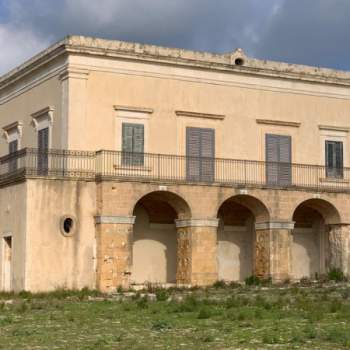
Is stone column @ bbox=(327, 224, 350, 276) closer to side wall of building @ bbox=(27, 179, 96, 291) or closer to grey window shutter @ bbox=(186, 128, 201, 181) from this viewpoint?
grey window shutter @ bbox=(186, 128, 201, 181)

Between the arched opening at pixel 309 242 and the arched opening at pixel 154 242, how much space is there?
17.0 feet

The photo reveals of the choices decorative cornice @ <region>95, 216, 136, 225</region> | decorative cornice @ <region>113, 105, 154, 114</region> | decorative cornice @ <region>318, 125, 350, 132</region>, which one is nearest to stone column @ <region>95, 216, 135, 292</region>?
decorative cornice @ <region>95, 216, 136, 225</region>

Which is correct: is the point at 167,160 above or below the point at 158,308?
above

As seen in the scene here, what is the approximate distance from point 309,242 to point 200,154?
20.2 ft

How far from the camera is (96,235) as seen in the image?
2778 centimetres

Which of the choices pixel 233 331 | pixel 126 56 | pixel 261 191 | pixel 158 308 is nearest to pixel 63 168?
pixel 126 56

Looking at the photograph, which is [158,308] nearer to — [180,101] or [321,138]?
[180,101]

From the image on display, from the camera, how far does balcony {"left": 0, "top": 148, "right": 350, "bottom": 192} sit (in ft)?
93.1

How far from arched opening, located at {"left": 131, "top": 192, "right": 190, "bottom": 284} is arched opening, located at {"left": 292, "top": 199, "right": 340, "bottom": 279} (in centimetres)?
518

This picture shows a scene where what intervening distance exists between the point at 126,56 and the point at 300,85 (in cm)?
752

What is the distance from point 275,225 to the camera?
3058 centimetres

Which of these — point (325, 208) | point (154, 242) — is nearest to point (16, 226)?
point (154, 242)

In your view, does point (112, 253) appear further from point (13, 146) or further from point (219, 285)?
point (13, 146)

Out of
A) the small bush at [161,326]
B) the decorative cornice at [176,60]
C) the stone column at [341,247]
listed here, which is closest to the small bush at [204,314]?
the small bush at [161,326]
